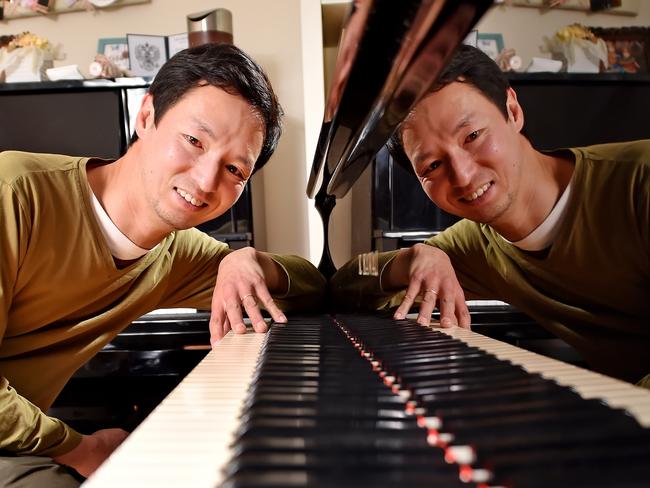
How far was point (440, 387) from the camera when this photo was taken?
33 cm

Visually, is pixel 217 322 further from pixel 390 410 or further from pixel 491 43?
pixel 491 43

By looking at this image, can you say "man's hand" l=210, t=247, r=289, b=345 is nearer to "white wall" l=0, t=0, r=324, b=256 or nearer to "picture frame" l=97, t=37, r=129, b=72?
Result: "white wall" l=0, t=0, r=324, b=256

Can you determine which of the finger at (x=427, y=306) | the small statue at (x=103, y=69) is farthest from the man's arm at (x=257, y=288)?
the small statue at (x=103, y=69)

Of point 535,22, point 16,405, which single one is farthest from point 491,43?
point 16,405

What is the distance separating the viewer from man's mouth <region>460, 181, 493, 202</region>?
0.83 meters

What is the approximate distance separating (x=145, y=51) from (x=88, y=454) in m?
1.29

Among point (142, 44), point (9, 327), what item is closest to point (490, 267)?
point (9, 327)

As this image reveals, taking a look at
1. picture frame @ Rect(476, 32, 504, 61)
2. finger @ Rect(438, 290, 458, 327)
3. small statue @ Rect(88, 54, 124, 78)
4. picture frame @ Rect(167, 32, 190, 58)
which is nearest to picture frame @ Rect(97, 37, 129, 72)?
small statue @ Rect(88, 54, 124, 78)

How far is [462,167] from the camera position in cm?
80

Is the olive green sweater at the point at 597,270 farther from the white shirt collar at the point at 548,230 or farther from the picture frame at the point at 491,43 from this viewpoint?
the picture frame at the point at 491,43

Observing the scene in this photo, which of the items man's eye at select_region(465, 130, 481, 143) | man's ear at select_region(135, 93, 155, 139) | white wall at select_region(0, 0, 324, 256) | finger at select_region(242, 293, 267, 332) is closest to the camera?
finger at select_region(242, 293, 267, 332)

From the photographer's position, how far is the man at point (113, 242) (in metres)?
0.79

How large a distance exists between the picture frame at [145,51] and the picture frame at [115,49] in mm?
92

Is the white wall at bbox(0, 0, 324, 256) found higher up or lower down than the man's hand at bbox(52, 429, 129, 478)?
higher up
